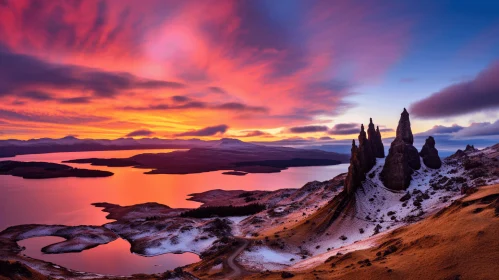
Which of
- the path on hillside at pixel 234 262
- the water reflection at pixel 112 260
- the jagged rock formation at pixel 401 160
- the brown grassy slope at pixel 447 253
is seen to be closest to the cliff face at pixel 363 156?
the jagged rock formation at pixel 401 160

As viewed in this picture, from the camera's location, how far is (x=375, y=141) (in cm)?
8319

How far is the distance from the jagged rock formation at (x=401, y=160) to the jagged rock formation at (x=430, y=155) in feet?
9.75

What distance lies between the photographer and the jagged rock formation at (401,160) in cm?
6688

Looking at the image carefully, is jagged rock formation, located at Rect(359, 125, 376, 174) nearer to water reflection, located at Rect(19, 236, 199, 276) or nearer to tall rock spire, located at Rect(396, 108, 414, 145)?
tall rock spire, located at Rect(396, 108, 414, 145)

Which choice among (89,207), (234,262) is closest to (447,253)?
(234,262)

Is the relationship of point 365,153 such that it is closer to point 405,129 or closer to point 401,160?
point 401,160

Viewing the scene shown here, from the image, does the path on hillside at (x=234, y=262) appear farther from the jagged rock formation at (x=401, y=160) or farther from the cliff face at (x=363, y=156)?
the jagged rock formation at (x=401, y=160)

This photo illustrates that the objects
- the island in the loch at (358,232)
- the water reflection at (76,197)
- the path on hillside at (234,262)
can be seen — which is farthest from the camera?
the water reflection at (76,197)

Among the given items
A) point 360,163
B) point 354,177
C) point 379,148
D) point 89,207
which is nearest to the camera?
point 354,177

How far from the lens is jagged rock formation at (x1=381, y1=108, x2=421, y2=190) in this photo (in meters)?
66.9

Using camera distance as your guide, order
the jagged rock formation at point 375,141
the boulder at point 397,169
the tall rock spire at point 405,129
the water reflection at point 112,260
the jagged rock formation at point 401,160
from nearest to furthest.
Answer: the water reflection at point 112,260 < the boulder at point 397,169 < the jagged rock formation at point 401,160 < the tall rock spire at point 405,129 < the jagged rock formation at point 375,141

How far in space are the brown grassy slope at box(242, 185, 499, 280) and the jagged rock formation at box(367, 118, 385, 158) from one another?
46.7 meters

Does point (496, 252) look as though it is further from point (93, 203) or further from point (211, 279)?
point (93, 203)

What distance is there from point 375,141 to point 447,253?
63.1m
